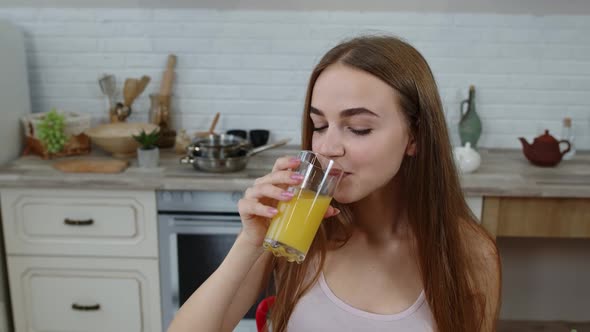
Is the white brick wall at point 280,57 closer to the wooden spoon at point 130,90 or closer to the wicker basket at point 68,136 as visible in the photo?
the wooden spoon at point 130,90

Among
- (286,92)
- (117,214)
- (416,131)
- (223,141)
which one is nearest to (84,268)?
(117,214)

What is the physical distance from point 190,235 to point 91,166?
1.60ft

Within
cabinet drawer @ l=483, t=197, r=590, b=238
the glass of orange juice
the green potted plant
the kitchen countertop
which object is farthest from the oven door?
the glass of orange juice

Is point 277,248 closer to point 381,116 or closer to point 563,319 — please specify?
point 381,116

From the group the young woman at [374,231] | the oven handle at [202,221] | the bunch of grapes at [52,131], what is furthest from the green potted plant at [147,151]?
the young woman at [374,231]

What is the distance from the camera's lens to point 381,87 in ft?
3.81

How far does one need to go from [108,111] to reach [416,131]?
6.55 feet

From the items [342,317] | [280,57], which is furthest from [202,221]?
[342,317]

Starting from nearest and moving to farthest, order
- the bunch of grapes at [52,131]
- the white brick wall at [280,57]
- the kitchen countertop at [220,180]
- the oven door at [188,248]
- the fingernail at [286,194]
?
the fingernail at [286,194]
the kitchen countertop at [220,180]
the oven door at [188,248]
the bunch of grapes at [52,131]
the white brick wall at [280,57]

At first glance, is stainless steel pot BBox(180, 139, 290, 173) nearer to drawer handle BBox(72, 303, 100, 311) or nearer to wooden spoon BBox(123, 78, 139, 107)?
wooden spoon BBox(123, 78, 139, 107)

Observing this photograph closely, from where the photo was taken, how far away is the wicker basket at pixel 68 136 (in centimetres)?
257

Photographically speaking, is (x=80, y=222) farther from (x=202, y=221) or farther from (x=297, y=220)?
(x=297, y=220)

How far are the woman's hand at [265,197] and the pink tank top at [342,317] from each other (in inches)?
9.4

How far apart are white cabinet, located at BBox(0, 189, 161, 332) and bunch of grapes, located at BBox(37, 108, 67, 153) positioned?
275 mm
